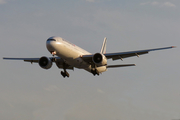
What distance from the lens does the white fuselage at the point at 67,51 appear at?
34.6m

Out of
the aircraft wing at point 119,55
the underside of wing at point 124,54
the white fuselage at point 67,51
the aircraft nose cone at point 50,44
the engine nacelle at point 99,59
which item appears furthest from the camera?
the engine nacelle at point 99,59

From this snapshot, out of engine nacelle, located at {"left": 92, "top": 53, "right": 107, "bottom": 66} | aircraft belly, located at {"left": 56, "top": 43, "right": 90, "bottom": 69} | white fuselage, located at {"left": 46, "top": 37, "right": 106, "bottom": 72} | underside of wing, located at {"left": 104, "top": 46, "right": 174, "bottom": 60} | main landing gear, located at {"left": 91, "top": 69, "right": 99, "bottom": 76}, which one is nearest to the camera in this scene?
white fuselage, located at {"left": 46, "top": 37, "right": 106, "bottom": 72}

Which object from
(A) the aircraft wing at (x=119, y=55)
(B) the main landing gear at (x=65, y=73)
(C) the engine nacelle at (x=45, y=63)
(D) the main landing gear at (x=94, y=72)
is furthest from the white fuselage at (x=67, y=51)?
(B) the main landing gear at (x=65, y=73)

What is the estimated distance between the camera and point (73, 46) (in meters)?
37.2

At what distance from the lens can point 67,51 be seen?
3569cm

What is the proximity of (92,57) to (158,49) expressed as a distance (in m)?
8.80

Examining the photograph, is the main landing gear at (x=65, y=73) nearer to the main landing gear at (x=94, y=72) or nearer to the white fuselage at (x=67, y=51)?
the white fuselage at (x=67, y=51)

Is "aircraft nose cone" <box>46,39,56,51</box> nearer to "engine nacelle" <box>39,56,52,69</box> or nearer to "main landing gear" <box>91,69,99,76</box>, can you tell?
"engine nacelle" <box>39,56,52,69</box>

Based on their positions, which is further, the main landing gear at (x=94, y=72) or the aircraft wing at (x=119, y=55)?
the main landing gear at (x=94, y=72)

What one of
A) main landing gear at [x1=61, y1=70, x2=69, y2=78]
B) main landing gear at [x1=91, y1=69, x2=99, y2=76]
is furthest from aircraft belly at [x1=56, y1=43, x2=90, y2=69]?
main landing gear at [x1=61, y1=70, x2=69, y2=78]

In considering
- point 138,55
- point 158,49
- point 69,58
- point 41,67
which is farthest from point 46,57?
point 158,49

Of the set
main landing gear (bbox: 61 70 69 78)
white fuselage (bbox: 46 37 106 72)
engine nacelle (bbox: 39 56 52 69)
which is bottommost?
main landing gear (bbox: 61 70 69 78)

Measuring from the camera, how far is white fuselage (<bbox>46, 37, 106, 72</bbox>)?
3459 cm

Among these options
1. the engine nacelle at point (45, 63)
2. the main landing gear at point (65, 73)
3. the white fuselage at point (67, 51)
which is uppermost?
the white fuselage at point (67, 51)
